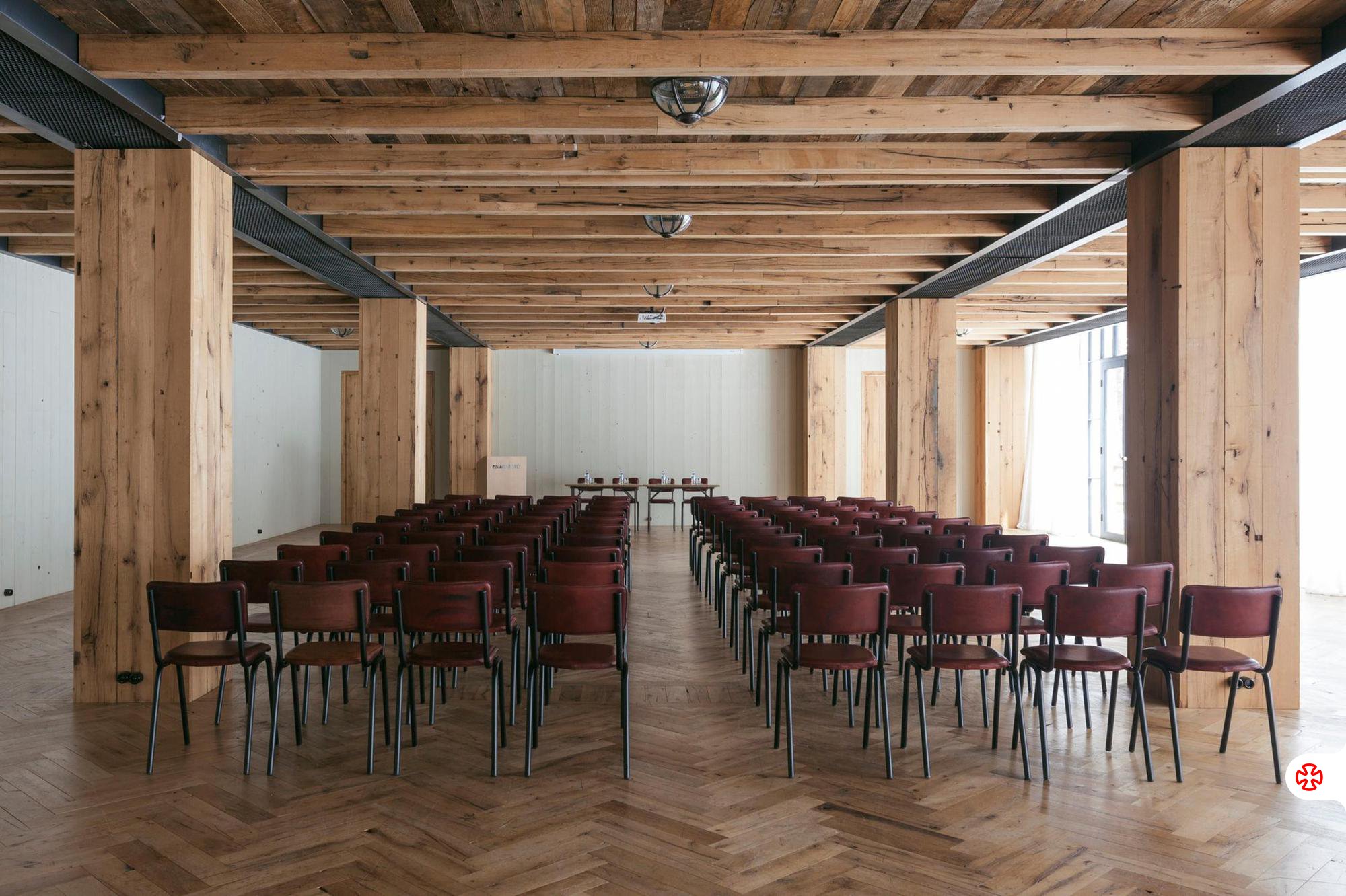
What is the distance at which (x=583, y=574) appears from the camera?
434cm

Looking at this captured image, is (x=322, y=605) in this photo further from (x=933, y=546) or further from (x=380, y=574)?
(x=933, y=546)

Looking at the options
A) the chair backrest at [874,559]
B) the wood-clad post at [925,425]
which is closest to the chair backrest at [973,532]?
the chair backrest at [874,559]

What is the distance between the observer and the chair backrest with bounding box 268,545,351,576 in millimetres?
5309

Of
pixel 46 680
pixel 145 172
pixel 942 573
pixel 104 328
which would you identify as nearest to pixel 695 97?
pixel 942 573

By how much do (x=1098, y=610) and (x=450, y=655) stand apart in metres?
3.01

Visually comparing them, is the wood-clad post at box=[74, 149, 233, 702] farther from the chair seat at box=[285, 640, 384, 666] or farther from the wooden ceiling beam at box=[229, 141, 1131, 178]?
the chair seat at box=[285, 640, 384, 666]

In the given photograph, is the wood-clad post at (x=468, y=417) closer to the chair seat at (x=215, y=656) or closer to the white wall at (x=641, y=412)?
the white wall at (x=641, y=412)

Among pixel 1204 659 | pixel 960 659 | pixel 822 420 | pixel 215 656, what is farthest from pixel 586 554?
pixel 822 420

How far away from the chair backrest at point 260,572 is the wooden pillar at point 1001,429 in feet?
47.0

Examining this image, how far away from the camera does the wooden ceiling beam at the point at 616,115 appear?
4930 mm

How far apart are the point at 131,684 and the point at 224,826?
2.27m

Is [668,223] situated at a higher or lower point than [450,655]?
higher

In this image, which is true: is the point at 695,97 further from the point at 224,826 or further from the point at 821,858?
the point at 224,826

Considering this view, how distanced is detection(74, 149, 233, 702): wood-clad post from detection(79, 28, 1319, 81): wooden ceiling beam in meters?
1.06
